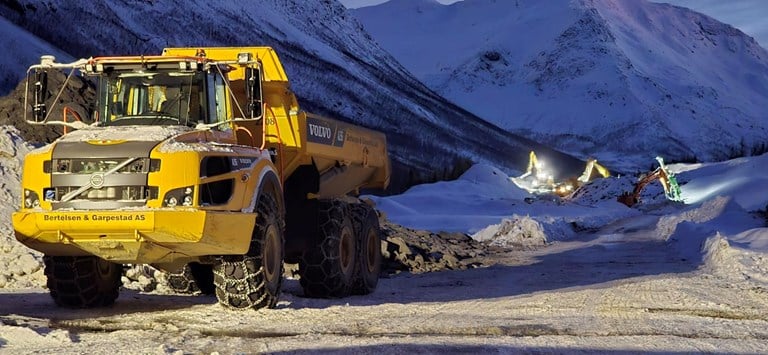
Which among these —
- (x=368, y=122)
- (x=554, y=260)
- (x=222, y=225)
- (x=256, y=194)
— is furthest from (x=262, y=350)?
(x=368, y=122)

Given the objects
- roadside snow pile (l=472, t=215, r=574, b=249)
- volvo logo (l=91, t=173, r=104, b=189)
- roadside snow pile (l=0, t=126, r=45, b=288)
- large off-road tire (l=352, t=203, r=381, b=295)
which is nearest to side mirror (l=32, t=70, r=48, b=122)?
volvo logo (l=91, t=173, r=104, b=189)

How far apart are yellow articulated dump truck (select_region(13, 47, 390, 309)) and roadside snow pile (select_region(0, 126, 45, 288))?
9.10ft

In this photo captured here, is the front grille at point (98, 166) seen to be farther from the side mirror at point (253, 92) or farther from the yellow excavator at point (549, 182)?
the yellow excavator at point (549, 182)

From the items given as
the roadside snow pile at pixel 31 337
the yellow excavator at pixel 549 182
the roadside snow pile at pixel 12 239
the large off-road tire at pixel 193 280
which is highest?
the yellow excavator at pixel 549 182

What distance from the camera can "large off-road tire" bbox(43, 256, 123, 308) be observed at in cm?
1083

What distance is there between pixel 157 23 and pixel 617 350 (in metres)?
167

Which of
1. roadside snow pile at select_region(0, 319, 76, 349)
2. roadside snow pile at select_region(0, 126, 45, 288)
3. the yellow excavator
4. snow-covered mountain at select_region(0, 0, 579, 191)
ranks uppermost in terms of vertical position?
snow-covered mountain at select_region(0, 0, 579, 191)

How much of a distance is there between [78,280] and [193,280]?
2739 mm

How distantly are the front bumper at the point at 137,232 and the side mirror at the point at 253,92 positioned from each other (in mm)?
1045

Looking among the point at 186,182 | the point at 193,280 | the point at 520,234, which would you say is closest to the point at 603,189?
the point at 520,234

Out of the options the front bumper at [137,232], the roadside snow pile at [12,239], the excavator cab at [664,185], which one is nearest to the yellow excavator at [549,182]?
the excavator cab at [664,185]

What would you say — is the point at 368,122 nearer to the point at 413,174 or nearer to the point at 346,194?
the point at 413,174

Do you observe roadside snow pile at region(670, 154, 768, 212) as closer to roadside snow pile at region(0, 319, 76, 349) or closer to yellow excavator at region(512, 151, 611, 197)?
yellow excavator at region(512, 151, 611, 197)

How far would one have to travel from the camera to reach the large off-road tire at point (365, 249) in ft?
44.7
